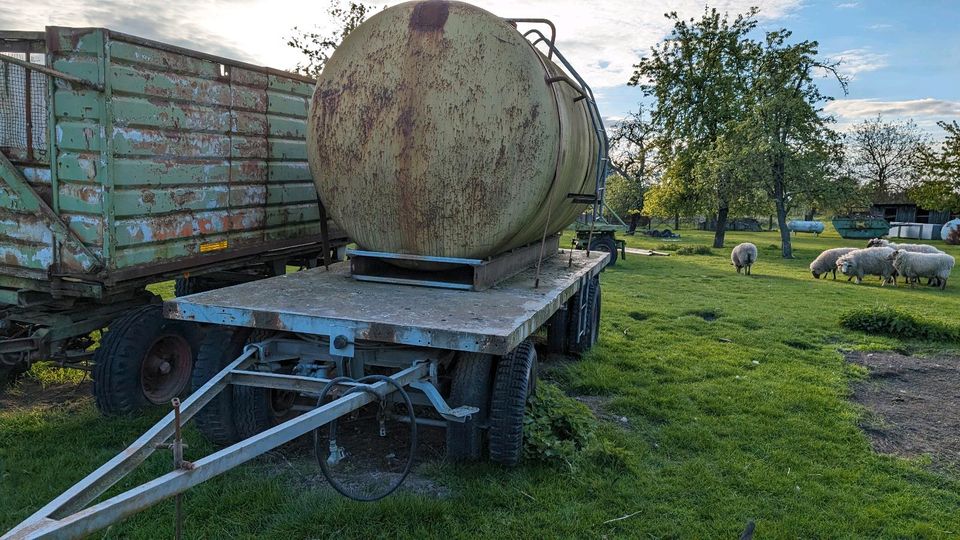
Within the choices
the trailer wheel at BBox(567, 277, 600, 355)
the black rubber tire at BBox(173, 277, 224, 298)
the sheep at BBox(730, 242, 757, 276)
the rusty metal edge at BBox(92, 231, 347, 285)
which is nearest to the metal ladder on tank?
the trailer wheel at BBox(567, 277, 600, 355)

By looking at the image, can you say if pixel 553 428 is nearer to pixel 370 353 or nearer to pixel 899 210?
pixel 370 353

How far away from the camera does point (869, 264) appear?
17.8 m

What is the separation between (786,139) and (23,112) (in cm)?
2575

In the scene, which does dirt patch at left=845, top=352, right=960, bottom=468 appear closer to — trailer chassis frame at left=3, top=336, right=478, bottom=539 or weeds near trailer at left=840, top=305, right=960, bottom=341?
weeds near trailer at left=840, top=305, right=960, bottom=341

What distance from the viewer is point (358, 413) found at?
5.20m

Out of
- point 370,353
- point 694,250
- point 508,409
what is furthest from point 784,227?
point 370,353

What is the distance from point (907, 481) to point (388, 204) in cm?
468

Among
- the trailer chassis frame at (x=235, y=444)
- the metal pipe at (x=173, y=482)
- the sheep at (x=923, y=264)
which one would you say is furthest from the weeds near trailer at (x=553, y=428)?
the sheep at (x=923, y=264)

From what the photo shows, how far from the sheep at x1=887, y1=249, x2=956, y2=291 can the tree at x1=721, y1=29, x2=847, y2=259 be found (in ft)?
24.2

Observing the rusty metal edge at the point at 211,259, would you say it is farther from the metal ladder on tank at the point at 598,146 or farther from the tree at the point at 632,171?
the tree at the point at 632,171

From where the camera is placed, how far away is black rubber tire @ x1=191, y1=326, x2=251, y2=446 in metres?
4.62

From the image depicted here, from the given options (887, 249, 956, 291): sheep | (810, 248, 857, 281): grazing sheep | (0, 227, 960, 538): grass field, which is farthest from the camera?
(810, 248, 857, 281): grazing sheep

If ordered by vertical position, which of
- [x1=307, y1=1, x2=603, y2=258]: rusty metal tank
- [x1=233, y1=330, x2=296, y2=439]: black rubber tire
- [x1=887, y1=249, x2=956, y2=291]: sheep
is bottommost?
[x1=233, y1=330, x2=296, y2=439]: black rubber tire

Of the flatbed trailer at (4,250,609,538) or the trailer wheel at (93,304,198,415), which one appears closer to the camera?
the flatbed trailer at (4,250,609,538)
